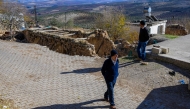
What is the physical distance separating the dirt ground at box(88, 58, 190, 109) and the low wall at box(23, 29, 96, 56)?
287 cm

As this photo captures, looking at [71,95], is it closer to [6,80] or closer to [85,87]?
[85,87]

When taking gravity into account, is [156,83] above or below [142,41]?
below

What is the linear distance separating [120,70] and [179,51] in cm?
402

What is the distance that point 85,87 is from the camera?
7.82 metres

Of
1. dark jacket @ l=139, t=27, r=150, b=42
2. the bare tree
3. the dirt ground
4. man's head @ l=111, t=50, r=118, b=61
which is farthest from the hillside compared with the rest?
man's head @ l=111, t=50, r=118, b=61

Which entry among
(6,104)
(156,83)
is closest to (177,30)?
(156,83)

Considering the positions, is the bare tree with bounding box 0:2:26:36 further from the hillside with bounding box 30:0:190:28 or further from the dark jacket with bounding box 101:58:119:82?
the dark jacket with bounding box 101:58:119:82

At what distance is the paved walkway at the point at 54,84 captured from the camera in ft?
21.8

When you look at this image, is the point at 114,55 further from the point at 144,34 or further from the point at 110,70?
the point at 144,34

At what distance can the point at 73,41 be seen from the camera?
1469 centimetres

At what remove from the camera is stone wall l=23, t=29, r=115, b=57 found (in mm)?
13703

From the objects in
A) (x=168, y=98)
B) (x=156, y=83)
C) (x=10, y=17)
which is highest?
(x=10, y=17)

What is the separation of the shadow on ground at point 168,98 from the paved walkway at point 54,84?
32cm

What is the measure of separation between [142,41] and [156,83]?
2208 millimetres
